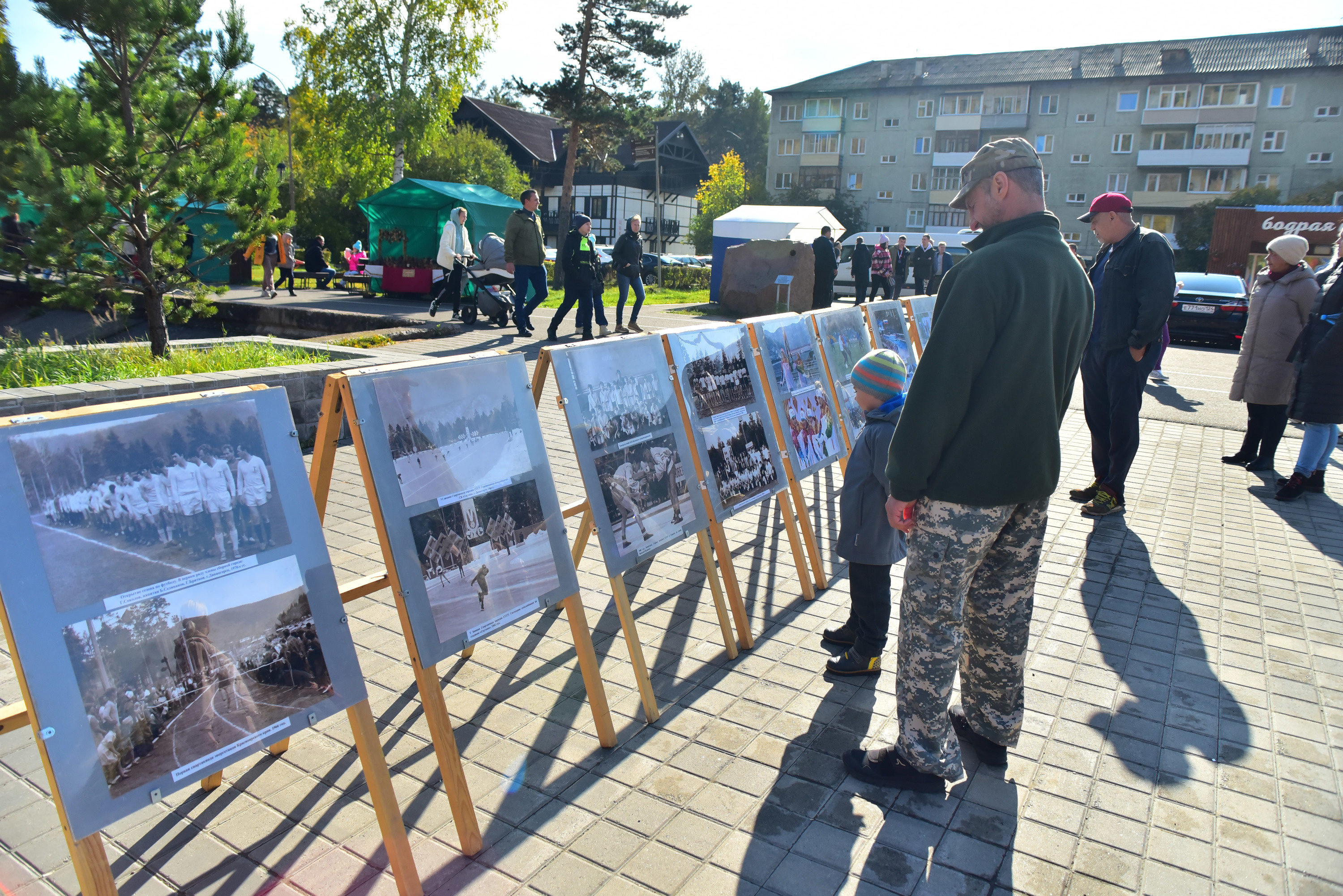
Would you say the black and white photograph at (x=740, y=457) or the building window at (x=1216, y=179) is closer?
the black and white photograph at (x=740, y=457)

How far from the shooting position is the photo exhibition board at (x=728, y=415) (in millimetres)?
4109

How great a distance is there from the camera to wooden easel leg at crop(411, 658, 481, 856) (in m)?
2.60

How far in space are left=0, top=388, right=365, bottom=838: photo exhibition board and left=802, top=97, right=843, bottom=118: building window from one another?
69.9m

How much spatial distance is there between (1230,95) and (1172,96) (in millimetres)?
3445

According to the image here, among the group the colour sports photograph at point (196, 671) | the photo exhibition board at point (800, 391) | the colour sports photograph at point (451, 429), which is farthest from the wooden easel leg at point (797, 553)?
the colour sports photograph at point (196, 671)

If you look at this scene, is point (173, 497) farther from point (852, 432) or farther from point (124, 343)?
point (124, 343)

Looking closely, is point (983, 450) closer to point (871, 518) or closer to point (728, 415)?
point (871, 518)

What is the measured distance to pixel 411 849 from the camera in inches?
105

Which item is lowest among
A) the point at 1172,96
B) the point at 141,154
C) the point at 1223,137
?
the point at 141,154

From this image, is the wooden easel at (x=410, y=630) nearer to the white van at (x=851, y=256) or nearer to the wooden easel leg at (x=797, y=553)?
the wooden easel leg at (x=797, y=553)

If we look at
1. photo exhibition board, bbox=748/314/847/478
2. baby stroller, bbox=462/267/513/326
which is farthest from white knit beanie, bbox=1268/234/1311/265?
baby stroller, bbox=462/267/513/326

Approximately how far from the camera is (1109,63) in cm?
Answer: 5862

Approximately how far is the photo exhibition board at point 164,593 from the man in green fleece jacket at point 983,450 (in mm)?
1823

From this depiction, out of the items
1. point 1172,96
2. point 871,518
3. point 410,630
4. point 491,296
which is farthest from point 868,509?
point 1172,96
